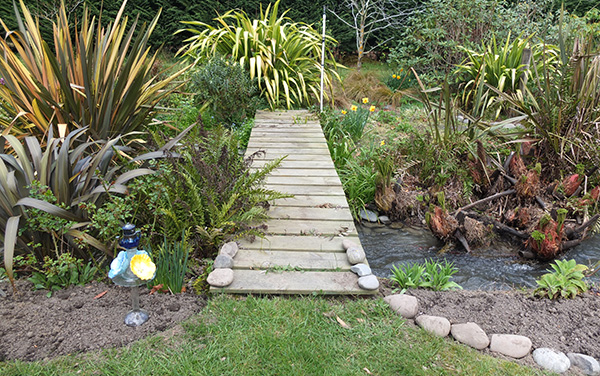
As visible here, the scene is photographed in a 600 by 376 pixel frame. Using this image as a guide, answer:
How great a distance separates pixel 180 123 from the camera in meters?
5.23

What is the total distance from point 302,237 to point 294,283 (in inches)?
22.5

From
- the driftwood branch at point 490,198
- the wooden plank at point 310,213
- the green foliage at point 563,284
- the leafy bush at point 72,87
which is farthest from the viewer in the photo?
the driftwood branch at point 490,198

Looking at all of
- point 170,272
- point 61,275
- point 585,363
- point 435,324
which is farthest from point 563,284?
point 61,275

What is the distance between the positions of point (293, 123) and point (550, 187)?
3.19m

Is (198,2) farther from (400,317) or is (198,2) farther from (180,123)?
(400,317)

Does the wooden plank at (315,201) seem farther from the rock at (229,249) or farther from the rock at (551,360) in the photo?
the rock at (551,360)

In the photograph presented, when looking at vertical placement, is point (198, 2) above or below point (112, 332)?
above

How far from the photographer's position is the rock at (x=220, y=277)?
2369mm

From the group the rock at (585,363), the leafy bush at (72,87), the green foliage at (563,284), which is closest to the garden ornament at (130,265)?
the leafy bush at (72,87)

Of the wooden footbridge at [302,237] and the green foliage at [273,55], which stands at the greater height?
the green foliage at [273,55]

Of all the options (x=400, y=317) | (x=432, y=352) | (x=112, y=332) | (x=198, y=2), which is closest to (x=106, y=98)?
(x=112, y=332)

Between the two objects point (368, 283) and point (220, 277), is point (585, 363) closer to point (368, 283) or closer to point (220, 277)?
point (368, 283)

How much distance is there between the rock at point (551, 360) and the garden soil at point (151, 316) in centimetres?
8

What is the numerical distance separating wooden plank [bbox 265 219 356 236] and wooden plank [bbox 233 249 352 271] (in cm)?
28
